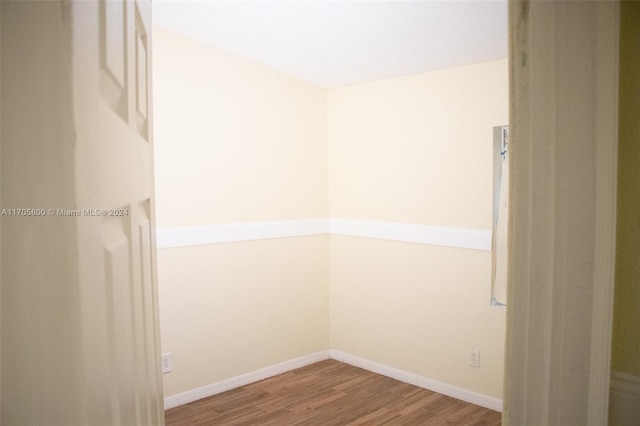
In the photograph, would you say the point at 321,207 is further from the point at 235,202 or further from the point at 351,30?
the point at 351,30

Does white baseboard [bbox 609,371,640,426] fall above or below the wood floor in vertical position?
above

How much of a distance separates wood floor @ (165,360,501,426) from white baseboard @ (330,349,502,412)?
43mm

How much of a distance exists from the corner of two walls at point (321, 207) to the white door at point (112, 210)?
7.09 ft

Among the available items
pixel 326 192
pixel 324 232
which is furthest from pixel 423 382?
pixel 326 192

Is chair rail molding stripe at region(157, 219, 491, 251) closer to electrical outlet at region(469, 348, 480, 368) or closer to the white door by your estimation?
electrical outlet at region(469, 348, 480, 368)

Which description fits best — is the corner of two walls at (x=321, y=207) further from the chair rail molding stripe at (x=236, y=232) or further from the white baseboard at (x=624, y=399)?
the white baseboard at (x=624, y=399)

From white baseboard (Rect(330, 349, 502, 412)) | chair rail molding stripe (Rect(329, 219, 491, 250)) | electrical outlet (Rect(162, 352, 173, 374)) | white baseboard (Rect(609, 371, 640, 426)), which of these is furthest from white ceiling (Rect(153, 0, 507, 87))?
white baseboard (Rect(330, 349, 502, 412))

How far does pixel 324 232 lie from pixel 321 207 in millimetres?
218

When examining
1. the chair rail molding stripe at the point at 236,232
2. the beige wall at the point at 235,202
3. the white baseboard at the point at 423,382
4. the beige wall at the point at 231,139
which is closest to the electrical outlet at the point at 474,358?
the white baseboard at the point at 423,382

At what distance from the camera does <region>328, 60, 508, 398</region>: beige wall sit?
2992 millimetres

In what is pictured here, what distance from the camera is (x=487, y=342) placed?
9.85 ft

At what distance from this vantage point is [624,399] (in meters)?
0.68

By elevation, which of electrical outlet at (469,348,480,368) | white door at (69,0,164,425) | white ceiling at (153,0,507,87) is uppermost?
white ceiling at (153,0,507,87)

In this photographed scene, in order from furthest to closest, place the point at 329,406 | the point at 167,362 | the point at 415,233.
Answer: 1. the point at 415,233
2. the point at 329,406
3. the point at 167,362
